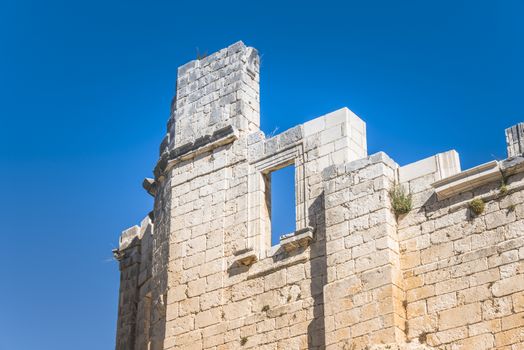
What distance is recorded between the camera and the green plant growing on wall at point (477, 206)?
13361 mm

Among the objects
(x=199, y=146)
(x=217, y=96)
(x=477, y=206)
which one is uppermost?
(x=217, y=96)

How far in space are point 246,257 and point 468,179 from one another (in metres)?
3.44

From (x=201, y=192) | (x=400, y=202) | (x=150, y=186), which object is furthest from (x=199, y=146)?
(x=400, y=202)

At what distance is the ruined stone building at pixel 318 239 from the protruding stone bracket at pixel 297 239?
0.6 inches

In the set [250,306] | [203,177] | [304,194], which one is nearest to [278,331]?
[250,306]

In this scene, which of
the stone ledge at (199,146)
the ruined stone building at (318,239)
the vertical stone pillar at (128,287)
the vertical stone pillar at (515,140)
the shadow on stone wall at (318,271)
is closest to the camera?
the ruined stone building at (318,239)

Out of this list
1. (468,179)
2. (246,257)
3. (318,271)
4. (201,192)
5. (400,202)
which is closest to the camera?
(468,179)

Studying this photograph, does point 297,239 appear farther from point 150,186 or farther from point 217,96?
point 150,186

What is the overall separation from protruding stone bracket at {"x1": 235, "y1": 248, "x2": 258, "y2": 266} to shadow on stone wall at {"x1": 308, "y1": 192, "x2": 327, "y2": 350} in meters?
0.95

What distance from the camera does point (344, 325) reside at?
13.5 m

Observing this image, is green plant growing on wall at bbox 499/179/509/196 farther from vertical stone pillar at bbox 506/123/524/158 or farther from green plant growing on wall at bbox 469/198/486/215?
vertical stone pillar at bbox 506/123/524/158

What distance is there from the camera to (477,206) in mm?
13375

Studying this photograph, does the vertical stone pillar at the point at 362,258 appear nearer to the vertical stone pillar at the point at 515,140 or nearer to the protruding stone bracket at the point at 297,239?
the protruding stone bracket at the point at 297,239

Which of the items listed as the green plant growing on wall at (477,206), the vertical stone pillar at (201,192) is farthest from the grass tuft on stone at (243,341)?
the green plant growing on wall at (477,206)
